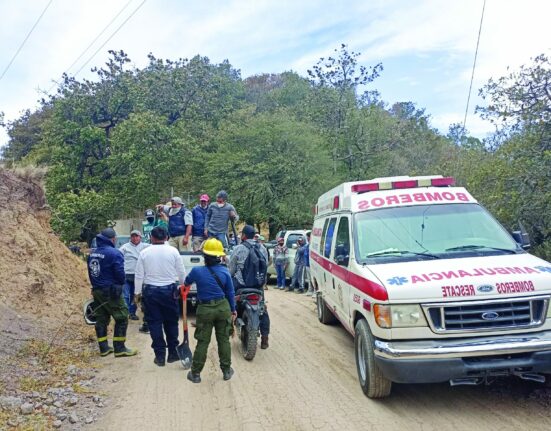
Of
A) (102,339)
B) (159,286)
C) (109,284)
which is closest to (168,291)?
(159,286)

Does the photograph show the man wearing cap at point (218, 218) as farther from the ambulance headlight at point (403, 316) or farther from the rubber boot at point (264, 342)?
the ambulance headlight at point (403, 316)

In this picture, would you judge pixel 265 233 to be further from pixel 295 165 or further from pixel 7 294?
pixel 7 294

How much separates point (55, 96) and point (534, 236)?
1049 inches

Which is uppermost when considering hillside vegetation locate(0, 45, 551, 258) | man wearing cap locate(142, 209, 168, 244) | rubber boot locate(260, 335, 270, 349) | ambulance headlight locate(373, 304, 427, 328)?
hillside vegetation locate(0, 45, 551, 258)

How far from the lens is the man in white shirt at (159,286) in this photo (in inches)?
285

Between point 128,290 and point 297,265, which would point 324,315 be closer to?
point 128,290

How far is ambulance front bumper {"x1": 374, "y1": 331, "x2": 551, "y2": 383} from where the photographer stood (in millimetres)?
5098

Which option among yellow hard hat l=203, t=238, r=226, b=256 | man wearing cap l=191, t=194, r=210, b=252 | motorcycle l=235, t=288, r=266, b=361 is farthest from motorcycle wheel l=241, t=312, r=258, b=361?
man wearing cap l=191, t=194, r=210, b=252

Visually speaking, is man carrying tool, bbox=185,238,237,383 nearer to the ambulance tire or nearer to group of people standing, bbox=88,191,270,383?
group of people standing, bbox=88,191,270,383

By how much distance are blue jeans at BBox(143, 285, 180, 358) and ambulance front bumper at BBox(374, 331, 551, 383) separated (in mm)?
3279

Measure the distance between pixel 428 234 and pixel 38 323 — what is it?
6645 mm

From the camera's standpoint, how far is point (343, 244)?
7.26 meters

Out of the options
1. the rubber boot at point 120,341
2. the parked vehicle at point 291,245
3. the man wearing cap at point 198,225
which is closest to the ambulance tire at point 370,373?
the rubber boot at point 120,341

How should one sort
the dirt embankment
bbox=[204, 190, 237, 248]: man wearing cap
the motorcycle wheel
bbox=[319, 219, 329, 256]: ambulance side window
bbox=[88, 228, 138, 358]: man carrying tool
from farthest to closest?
bbox=[204, 190, 237, 248]: man wearing cap → bbox=[319, 219, 329, 256]: ambulance side window → bbox=[88, 228, 138, 358]: man carrying tool → the motorcycle wheel → the dirt embankment
